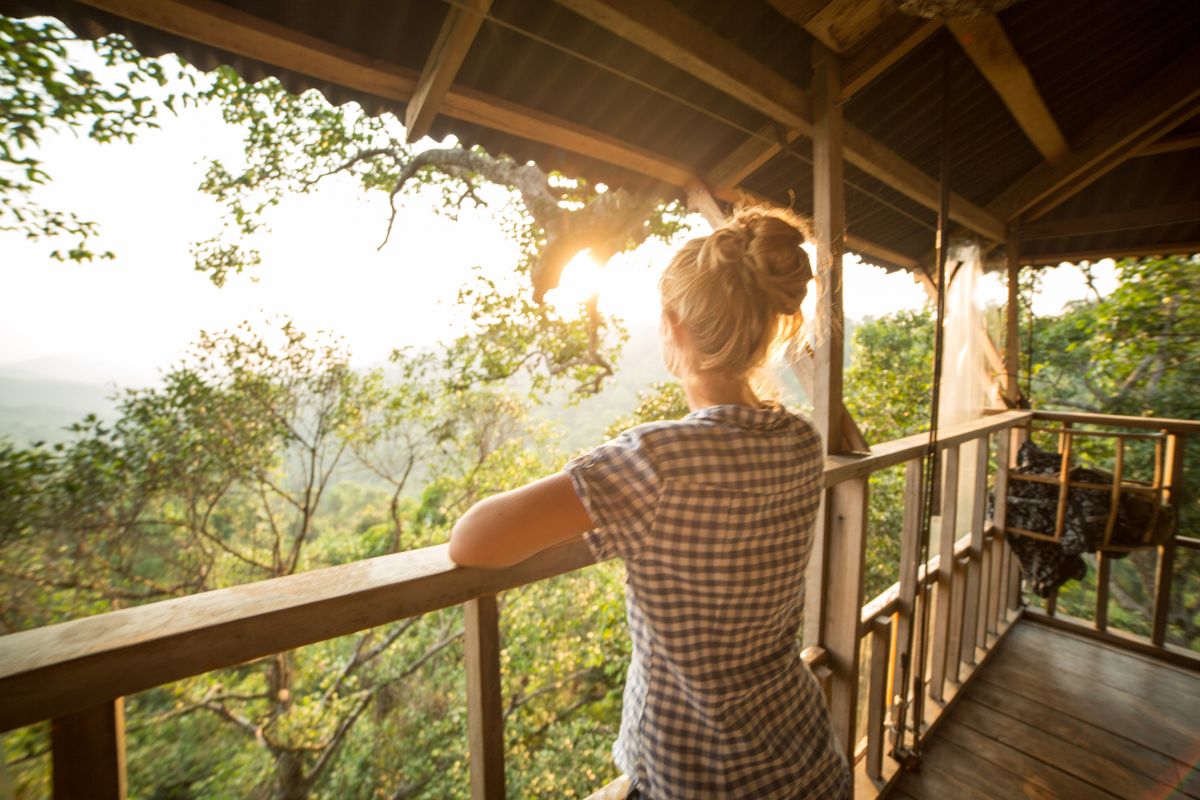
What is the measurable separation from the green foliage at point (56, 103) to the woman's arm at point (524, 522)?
4.19m

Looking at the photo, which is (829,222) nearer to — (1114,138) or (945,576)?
(945,576)

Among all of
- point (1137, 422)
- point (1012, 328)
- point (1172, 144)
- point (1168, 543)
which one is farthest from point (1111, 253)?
point (1168, 543)

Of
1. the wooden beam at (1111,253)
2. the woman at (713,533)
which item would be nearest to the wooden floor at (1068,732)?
the woman at (713,533)

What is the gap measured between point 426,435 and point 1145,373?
11.1 meters

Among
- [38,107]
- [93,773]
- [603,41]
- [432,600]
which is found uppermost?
[38,107]

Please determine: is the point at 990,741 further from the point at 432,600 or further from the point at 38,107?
the point at 38,107

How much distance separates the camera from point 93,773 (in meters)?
0.55

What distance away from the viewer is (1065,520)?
8.84 feet

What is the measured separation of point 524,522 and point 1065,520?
327cm

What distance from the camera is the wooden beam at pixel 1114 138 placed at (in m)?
2.45

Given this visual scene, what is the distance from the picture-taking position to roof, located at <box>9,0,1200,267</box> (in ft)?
4.32

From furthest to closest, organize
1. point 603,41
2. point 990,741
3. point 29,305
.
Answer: point 29,305
point 990,741
point 603,41

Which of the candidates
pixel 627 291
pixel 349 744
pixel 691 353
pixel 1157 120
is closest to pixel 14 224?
pixel 691 353

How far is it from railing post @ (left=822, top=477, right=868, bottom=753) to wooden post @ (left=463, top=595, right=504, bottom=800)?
120 cm
